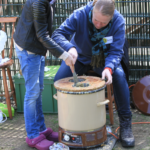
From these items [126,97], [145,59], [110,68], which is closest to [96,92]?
[110,68]

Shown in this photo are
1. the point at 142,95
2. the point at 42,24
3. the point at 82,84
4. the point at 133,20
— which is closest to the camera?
the point at 42,24

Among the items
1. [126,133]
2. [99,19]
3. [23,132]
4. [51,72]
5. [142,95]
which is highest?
[99,19]

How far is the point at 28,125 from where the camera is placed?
221 centimetres

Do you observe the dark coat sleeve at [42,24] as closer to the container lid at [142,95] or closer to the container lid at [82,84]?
the container lid at [82,84]

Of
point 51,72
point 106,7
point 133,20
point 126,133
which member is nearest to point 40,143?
point 126,133

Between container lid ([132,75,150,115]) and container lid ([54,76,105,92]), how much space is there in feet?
3.26

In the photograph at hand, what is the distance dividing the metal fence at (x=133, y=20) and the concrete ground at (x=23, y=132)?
0.59 metres

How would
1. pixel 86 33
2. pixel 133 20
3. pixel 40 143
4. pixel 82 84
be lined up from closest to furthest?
1. pixel 82 84
2. pixel 40 143
3. pixel 86 33
4. pixel 133 20

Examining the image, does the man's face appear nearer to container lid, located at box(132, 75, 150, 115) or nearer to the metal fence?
the metal fence

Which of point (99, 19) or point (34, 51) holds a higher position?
point (99, 19)

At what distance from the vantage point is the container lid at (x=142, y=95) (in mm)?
2885

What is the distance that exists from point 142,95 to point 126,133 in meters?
0.78

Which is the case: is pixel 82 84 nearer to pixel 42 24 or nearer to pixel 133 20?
pixel 42 24

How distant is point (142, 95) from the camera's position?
9.54 ft
